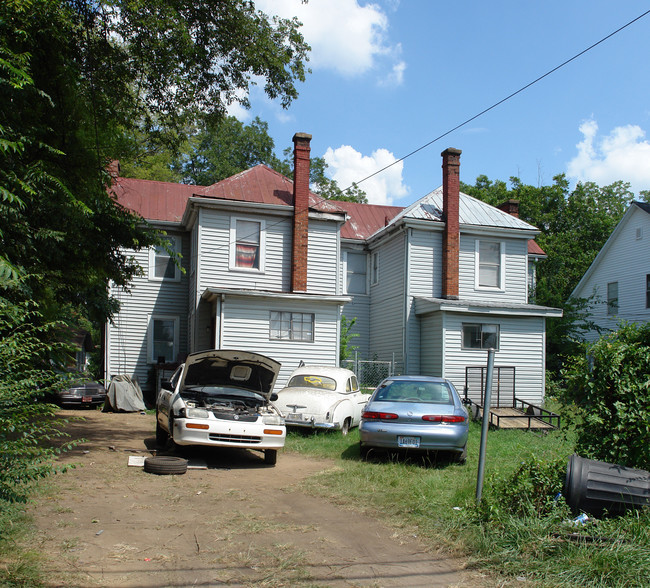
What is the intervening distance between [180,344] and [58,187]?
14749mm

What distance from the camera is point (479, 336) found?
2045cm

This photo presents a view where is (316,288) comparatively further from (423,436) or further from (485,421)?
(485,421)

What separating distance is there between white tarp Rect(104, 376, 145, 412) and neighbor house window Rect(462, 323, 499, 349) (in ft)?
35.7

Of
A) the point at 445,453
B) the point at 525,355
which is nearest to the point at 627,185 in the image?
the point at 525,355

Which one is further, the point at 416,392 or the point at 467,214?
the point at 467,214

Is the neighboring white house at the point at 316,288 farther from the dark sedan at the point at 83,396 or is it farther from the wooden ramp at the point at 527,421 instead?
the wooden ramp at the point at 527,421

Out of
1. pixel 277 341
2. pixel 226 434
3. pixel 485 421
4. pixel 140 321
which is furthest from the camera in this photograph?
pixel 140 321

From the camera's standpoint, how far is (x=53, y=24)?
9.23 m

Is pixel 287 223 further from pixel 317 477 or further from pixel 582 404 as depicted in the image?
pixel 582 404

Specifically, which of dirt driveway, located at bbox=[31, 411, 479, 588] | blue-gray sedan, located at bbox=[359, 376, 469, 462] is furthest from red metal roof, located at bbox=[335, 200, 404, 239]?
dirt driveway, located at bbox=[31, 411, 479, 588]

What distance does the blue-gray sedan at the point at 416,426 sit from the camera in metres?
9.71

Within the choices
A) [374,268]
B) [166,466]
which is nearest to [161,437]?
[166,466]

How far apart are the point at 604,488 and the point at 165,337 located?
19193 mm

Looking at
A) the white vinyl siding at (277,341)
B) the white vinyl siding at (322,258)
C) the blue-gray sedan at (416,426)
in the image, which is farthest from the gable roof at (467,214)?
the blue-gray sedan at (416,426)
